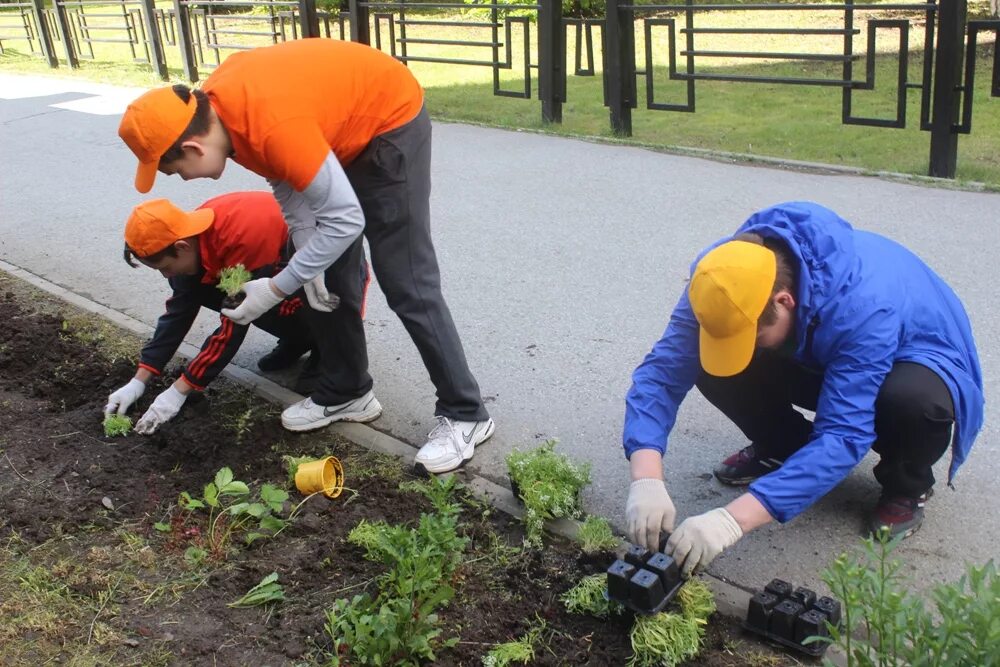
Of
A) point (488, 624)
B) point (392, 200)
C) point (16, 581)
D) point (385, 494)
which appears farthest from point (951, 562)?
point (16, 581)

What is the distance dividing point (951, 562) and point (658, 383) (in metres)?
1.05

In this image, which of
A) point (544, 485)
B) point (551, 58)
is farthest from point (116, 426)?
point (551, 58)

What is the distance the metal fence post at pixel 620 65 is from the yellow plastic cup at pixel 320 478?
6.36 m

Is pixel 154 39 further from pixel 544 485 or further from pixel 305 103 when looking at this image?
pixel 544 485

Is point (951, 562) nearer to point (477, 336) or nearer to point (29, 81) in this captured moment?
point (477, 336)

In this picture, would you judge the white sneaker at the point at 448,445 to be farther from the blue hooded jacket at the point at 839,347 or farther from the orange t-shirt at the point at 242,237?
the orange t-shirt at the point at 242,237

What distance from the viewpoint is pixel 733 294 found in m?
2.50

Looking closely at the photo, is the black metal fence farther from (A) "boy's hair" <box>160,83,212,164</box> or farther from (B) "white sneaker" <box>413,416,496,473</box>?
(A) "boy's hair" <box>160,83,212,164</box>

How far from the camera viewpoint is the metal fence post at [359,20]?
11.2 metres

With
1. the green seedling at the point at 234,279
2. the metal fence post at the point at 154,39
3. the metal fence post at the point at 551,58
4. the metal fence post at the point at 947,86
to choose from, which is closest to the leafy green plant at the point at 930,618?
the green seedling at the point at 234,279

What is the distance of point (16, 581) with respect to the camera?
9.79ft

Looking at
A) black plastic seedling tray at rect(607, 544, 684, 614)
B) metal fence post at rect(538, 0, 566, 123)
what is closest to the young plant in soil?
black plastic seedling tray at rect(607, 544, 684, 614)

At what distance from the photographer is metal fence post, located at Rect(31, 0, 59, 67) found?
17.1m

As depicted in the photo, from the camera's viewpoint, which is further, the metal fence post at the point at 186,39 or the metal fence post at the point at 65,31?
the metal fence post at the point at 65,31
